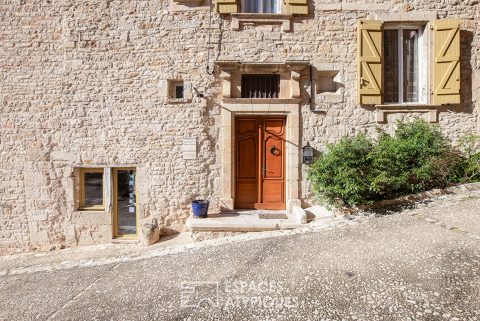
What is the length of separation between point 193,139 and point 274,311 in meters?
3.92

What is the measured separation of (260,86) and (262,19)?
56.1 inches

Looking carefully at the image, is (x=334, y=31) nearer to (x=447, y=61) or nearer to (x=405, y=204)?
(x=447, y=61)

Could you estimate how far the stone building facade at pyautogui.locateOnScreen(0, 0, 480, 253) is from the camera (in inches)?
230

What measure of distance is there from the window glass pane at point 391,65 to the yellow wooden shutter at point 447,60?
75cm

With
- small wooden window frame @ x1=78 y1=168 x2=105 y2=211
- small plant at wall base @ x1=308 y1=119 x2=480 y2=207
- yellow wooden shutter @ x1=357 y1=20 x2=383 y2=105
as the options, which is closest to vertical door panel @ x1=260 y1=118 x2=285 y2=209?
small plant at wall base @ x1=308 y1=119 x2=480 y2=207

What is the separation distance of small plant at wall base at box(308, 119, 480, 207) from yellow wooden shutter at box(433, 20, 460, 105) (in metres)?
0.85

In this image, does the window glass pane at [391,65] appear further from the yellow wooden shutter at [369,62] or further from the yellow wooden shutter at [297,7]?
the yellow wooden shutter at [297,7]

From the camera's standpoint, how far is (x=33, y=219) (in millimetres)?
6012

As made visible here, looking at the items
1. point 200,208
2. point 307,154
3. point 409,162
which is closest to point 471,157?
point 409,162

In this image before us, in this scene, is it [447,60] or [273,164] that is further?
[273,164]

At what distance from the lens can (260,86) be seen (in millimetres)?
6000

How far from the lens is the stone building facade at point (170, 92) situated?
19.2ft

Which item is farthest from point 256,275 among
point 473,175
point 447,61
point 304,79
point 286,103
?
point 447,61

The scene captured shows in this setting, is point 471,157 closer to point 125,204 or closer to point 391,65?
point 391,65
